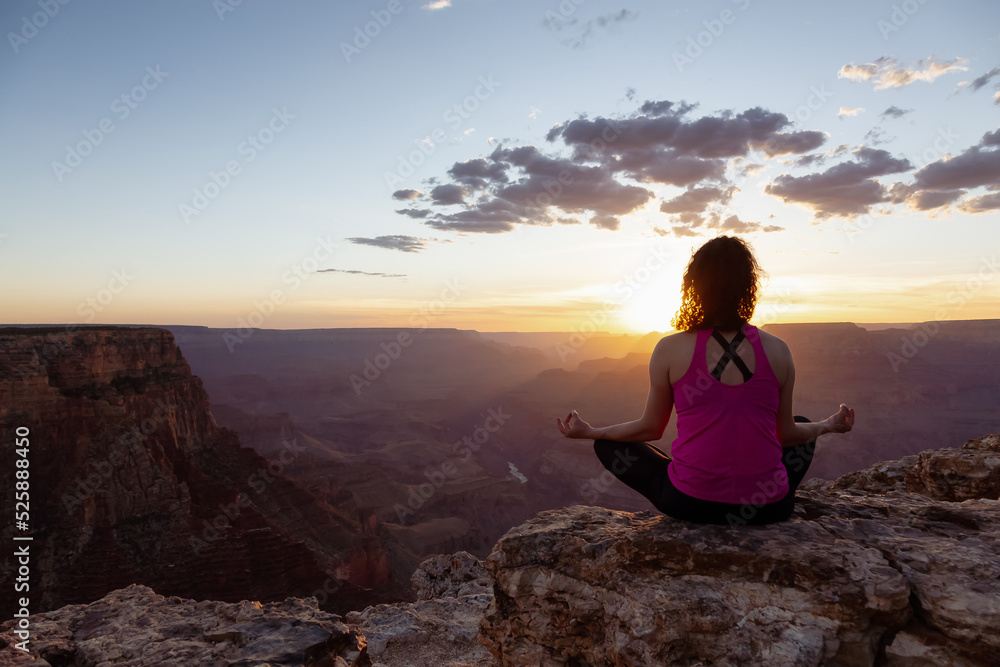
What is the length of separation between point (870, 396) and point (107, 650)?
2934 inches

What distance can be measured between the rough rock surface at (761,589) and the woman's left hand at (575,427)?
0.57 meters

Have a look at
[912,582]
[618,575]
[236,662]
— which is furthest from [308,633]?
[912,582]

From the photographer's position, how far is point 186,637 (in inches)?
119

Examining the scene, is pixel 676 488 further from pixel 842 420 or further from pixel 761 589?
pixel 842 420

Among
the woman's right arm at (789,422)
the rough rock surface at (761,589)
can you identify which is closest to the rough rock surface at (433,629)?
the rough rock surface at (761,589)

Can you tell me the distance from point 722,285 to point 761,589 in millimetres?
1419

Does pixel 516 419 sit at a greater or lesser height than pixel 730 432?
lesser

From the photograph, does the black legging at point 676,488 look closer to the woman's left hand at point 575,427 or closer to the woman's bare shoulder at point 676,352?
the woman's left hand at point 575,427

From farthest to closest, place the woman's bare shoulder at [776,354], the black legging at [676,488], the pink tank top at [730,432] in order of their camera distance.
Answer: the black legging at [676,488] < the woman's bare shoulder at [776,354] < the pink tank top at [730,432]

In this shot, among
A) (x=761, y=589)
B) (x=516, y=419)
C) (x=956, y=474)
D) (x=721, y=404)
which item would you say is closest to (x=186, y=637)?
(x=761, y=589)

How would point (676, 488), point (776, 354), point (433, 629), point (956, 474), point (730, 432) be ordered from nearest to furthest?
point (730, 432) → point (776, 354) → point (676, 488) → point (956, 474) → point (433, 629)

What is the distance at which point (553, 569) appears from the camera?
2812mm

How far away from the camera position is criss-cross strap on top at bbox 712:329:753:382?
2.28 meters

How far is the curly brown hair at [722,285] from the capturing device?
2.37 meters
